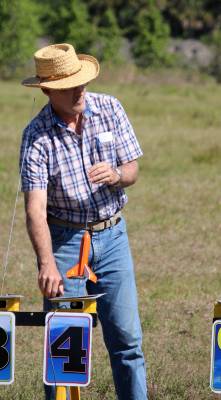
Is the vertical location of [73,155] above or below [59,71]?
below

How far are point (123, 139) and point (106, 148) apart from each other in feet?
0.38

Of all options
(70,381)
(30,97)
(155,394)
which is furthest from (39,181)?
(30,97)

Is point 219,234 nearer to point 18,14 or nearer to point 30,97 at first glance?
point 30,97

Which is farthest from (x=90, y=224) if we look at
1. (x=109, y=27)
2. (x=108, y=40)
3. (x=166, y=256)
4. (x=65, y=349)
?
(x=109, y=27)

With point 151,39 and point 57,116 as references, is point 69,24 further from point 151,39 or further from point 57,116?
point 57,116

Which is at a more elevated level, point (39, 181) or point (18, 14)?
point (39, 181)

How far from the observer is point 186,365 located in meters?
6.92

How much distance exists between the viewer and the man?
520cm

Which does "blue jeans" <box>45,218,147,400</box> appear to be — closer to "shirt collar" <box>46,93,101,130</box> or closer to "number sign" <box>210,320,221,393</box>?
"shirt collar" <box>46,93,101,130</box>

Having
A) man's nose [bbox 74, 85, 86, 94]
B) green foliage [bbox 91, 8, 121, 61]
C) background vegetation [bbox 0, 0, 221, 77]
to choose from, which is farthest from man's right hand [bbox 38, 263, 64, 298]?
green foliage [bbox 91, 8, 121, 61]

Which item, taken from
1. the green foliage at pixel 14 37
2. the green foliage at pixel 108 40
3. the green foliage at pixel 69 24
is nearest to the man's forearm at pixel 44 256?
the green foliage at pixel 14 37

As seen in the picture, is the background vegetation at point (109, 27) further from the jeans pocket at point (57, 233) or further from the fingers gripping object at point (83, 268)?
the fingers gripping object at point (83, 268)

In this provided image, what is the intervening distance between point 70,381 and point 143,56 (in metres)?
46.1

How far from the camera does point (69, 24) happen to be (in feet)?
170
